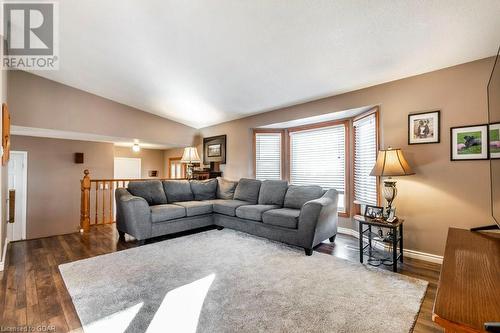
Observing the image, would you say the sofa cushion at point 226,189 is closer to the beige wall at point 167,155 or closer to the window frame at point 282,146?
the window frame at point 282,146

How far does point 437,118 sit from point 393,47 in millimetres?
1080

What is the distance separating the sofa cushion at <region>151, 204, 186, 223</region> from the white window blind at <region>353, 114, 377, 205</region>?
305cm

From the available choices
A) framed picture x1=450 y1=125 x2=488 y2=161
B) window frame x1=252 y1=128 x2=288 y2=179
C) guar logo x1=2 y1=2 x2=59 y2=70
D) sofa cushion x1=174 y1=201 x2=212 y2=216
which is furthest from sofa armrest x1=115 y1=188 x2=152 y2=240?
framed picture x1=450 y1=125 x2=488 y2=161

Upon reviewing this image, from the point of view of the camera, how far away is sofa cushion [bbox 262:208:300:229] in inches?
126

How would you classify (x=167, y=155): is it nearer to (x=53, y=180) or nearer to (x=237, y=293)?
(x=53, y=180)

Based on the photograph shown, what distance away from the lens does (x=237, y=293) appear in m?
2.07

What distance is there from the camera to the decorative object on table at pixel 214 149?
224 inches

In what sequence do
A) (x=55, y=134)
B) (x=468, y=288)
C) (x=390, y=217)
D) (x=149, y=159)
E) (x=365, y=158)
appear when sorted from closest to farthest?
(x=468, y=288), (x=390, y=217), (x=365, y=158), (x=55, y=134), (x=149, y=159)

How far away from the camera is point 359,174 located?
3.85 m

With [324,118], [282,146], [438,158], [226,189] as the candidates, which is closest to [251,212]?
[226,189]

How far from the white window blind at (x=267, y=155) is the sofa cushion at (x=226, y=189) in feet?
2.05

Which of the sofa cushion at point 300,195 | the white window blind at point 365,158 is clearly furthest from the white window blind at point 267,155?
the white window blind at point 365,158

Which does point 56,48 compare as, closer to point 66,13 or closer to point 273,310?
point 66,13

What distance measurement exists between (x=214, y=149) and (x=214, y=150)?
0.09 ft
